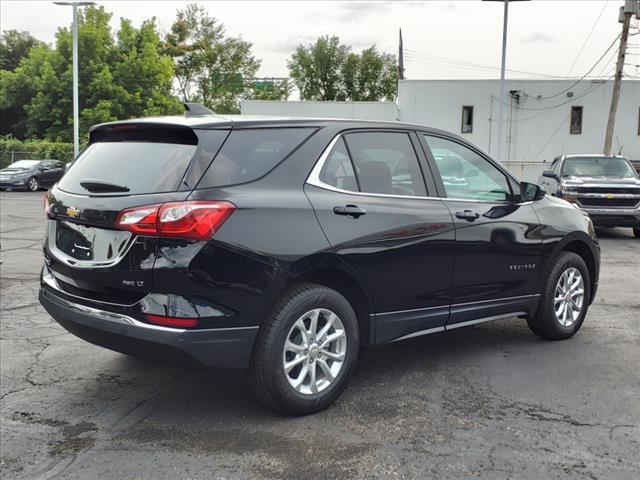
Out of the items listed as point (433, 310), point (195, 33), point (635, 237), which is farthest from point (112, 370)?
point (195, 33)

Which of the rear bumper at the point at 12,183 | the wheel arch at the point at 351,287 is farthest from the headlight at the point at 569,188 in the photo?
the rear bumper at the point at 12,183

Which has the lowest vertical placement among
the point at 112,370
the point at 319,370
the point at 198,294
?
the point at 112,370

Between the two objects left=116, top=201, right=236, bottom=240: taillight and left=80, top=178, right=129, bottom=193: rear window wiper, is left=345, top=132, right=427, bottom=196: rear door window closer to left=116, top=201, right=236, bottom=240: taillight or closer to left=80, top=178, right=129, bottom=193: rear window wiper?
left=116, top=201, right=236, bottom=240: taillight

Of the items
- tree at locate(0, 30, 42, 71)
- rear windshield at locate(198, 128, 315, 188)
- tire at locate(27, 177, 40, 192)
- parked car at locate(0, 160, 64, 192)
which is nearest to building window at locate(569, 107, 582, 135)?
parked car at locate(0, 160, 64, 192)

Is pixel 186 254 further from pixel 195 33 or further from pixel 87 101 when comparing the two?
pixel 195 33

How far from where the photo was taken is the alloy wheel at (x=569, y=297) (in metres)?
5.67

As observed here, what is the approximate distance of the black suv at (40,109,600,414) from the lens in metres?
3.54

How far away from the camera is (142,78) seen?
40.7 metres

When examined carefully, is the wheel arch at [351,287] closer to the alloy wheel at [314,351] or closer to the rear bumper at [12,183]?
the alloy wheel at [314,351]

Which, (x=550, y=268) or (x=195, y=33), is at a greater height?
(x=195, y=33)

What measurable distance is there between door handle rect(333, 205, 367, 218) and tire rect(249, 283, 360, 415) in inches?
18.1

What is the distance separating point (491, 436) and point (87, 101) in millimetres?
39260

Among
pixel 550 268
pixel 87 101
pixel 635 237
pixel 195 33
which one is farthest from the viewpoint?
pixel 195 33

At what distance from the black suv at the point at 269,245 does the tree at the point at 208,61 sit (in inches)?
2152
